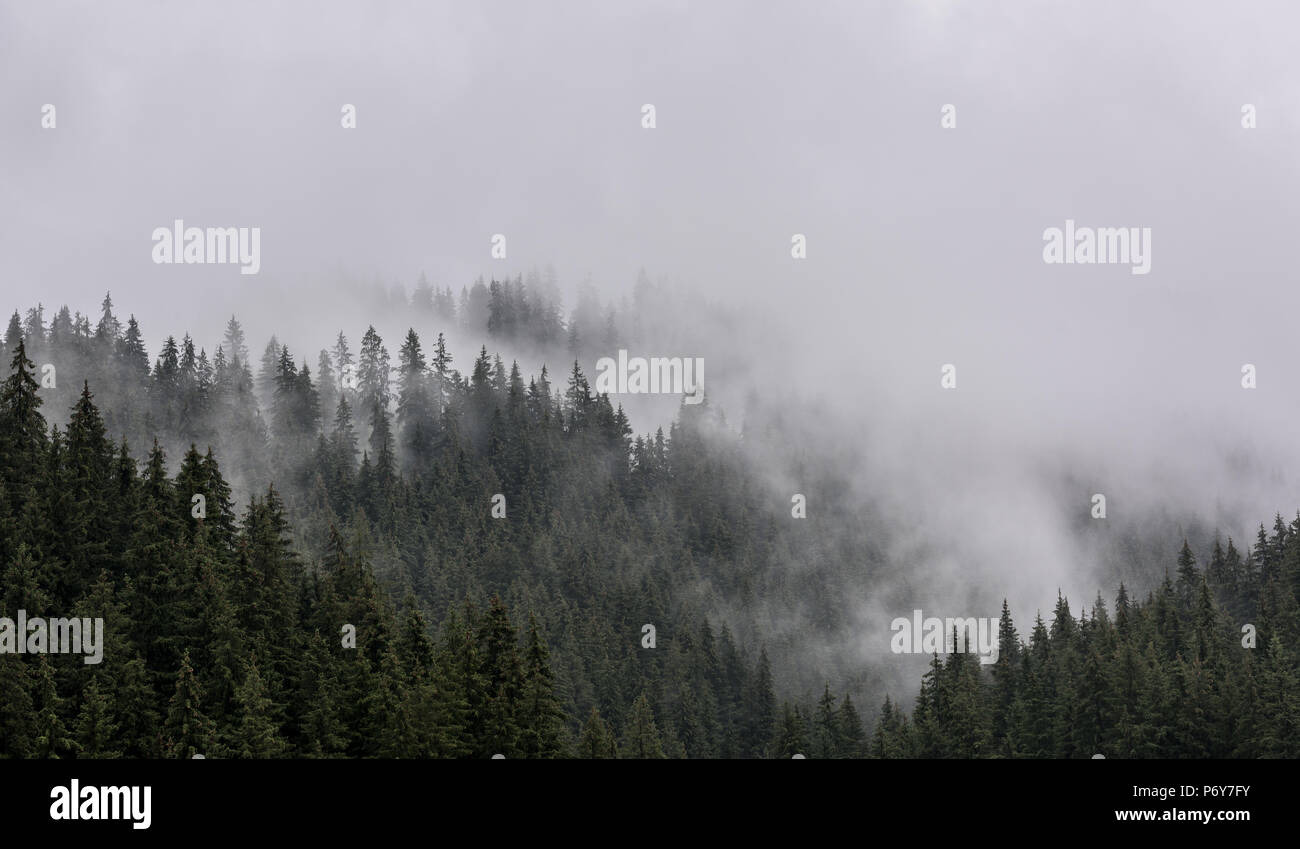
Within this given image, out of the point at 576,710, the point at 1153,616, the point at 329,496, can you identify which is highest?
the point at 329,496

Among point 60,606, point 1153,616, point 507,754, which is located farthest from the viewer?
point 1153,616

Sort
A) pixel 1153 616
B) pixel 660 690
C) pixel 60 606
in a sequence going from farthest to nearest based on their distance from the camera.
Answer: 1. pixel 660 690
2. pixel 1153 616
3. pixel 60 606
